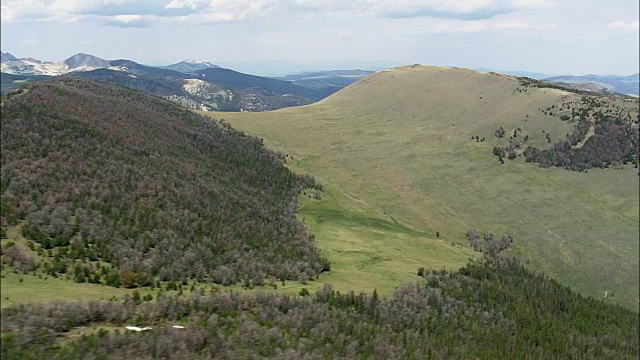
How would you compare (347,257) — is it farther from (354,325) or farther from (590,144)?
(590,144)

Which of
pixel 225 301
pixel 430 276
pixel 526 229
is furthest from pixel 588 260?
pixel 225 301

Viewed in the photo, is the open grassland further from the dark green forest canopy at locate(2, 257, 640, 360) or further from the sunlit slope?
the sunlit slope

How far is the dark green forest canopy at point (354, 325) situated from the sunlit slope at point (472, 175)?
20.1 meters

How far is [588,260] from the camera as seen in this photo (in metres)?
71.6

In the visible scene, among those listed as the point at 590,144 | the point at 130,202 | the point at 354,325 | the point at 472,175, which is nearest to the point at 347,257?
the point at 354,325

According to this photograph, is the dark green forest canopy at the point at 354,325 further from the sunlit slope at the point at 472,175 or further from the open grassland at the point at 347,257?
the sunlit slope at the point at 472,175

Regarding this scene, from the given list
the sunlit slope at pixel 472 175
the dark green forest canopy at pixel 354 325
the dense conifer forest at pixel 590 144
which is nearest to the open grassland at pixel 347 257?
the dark green forest canopy at pixel 354 325

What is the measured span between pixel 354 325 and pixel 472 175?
7549cm

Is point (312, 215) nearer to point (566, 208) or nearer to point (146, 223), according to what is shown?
point (146, 223)

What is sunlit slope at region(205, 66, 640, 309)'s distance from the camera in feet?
245

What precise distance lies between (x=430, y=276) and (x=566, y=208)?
49.6m

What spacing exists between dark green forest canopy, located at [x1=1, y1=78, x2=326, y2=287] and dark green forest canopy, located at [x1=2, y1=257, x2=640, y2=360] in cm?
607

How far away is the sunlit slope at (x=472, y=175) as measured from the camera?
74.6 m

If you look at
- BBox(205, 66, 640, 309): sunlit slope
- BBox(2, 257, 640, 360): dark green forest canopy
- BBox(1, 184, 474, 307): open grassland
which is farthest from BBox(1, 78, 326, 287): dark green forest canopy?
BBox(205, 66, 640, 309): sunlit slope
